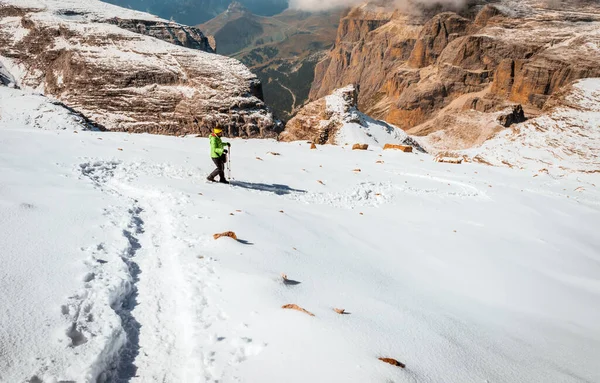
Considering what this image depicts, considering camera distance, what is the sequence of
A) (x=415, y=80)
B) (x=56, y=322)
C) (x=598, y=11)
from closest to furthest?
1. (x=56, y=322)
2. (x=598, y=11)
3. (x=415, y=80)

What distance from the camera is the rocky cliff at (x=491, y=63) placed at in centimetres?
9438

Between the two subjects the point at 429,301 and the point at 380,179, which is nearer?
the point at 429,301

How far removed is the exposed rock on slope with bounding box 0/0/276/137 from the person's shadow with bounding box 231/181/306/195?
94.4ft

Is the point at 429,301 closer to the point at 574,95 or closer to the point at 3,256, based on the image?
the point at 3,256

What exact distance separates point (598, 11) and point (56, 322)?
19475 centimetres

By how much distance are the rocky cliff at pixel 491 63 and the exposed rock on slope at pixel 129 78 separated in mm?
59121

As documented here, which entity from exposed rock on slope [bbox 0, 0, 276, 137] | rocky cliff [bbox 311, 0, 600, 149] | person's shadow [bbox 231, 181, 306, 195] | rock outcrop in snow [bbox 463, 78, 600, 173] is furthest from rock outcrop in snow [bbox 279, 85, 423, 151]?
rocky cliff [bbox 311, 0, 600, 149]

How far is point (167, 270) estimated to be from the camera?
496 centimetres

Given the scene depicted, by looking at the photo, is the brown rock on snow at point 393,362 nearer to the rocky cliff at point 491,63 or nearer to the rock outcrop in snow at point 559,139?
the rock outcrop in snow at point 559,139

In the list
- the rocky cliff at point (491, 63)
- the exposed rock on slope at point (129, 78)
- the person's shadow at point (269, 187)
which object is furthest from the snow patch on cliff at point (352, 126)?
the rocky cliff at point (491, 63)

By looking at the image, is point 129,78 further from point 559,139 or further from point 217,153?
point 559,139

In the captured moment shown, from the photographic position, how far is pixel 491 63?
118438mm

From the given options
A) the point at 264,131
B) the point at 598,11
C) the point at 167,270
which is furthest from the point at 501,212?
the point at 598,11

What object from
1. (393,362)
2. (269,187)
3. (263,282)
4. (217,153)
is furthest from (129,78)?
(393,362)
